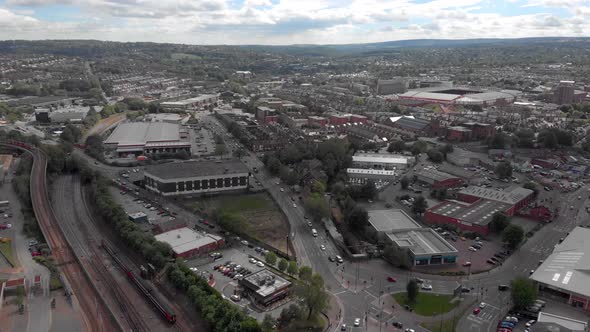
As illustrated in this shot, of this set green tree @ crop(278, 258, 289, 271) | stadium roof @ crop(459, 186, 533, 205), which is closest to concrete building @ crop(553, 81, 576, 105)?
stadium roof @ crop(459, 186, 533, 205)

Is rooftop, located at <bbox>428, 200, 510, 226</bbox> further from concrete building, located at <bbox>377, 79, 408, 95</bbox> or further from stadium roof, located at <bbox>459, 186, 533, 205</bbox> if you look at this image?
concrete building, located at <bbox>377, 79, 408, 95</bbox>

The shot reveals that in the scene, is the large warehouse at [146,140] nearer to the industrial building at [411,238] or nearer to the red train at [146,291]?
the red train at [146,291]

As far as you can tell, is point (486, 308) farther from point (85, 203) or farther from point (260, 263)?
point (85, 203)

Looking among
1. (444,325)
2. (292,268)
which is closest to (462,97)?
(292,268)

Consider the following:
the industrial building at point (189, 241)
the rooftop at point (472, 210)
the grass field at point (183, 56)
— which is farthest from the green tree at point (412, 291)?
the grass field at point (183, 56)

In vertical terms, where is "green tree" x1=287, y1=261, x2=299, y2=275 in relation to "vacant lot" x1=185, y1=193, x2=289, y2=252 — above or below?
above

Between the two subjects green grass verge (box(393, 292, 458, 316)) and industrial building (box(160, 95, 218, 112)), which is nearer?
green grass verge (box(393, 292, 458, 316))

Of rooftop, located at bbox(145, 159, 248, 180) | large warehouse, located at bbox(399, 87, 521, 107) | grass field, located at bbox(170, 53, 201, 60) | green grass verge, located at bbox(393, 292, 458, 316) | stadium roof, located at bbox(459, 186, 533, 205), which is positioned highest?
grass field, located at bbox(170, 53, 201, 60)
